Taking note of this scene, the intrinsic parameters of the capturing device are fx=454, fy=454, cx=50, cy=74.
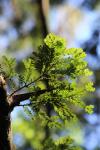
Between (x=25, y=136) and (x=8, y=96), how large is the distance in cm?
664

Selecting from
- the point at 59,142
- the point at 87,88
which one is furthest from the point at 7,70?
the point at 59,142

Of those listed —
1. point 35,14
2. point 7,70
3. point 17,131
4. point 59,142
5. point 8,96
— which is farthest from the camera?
point 17,131

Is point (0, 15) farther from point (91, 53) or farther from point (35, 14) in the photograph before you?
point (91, 53)

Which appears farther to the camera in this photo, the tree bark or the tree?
the tree

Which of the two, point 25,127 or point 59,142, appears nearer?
point 59,142

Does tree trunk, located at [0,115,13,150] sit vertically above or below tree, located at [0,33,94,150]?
below

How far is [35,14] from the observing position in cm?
780

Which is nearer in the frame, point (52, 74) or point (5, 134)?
point (5, 134)

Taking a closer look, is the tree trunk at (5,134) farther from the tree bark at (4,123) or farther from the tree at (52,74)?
the tree at (52,74)

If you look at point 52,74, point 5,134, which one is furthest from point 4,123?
point 52,74

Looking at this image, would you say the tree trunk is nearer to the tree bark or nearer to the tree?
the tree bark

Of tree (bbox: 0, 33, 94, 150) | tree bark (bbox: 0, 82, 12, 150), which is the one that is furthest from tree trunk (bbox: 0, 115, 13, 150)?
tree (bbox: 0, 33, 94, 150)

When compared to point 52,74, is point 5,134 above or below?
below

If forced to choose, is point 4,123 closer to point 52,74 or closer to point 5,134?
point 5,134
